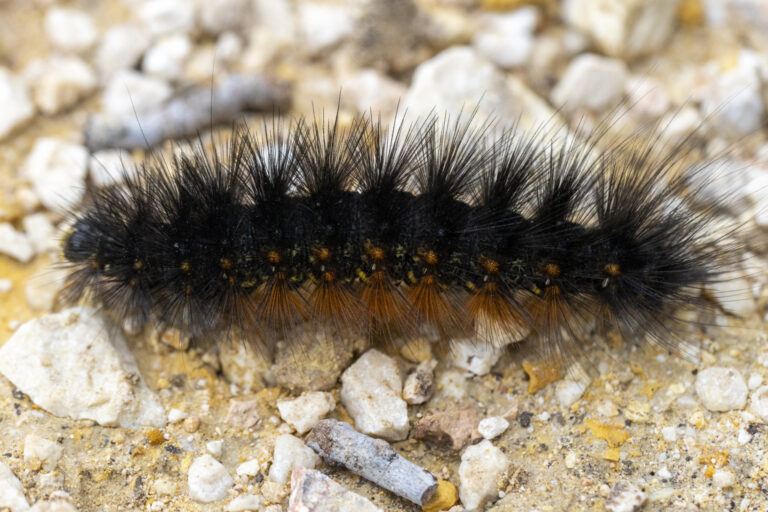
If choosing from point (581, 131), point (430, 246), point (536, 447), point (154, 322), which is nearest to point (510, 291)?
point (430, 246)

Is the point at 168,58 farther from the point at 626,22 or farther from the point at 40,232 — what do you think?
the point at 626,22

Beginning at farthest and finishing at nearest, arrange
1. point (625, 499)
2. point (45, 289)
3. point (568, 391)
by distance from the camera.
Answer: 1. point (45, 289)
2. point (568, 391)
3. point (625, 499)

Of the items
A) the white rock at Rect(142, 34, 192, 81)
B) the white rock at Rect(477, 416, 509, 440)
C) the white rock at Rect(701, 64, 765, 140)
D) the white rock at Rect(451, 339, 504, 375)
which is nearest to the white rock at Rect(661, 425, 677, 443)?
the white rock at Rect(477, 416, 509, 440)

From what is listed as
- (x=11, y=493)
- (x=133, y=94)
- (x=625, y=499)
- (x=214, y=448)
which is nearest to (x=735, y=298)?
(x=625, y=499)

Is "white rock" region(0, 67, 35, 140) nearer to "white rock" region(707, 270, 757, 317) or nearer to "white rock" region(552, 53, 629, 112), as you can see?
"white rock" region(552, 53, 629, 112)

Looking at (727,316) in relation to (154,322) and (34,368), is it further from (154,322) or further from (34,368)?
(34,368)

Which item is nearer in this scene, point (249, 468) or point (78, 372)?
point (249, 468)
